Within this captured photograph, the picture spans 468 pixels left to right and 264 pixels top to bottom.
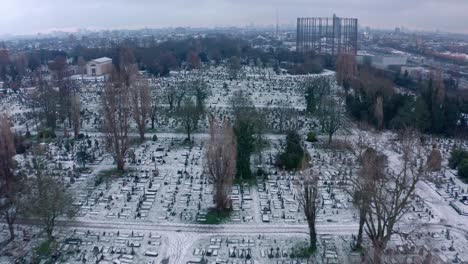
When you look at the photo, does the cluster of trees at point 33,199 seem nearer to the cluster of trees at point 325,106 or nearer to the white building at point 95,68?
the cluster of trees at point 325,106

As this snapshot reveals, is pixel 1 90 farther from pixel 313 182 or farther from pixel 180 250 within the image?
pixel 313 182

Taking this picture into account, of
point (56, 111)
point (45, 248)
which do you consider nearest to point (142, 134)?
point (56, 111)

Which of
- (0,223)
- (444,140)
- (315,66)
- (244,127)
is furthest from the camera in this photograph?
(315,66)

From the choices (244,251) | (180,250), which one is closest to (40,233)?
(180,250)

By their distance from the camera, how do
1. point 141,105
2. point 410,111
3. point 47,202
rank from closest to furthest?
point 47,202, point 141,105, point 410,111

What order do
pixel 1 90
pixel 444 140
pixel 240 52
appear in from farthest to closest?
pixel 240 52 → pixel 1 90 → pixel 444 140

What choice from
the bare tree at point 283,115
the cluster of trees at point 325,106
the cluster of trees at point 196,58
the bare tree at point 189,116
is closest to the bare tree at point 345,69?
the cluster of trees at point 325,106

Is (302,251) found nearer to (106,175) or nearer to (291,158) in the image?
(291,158)
